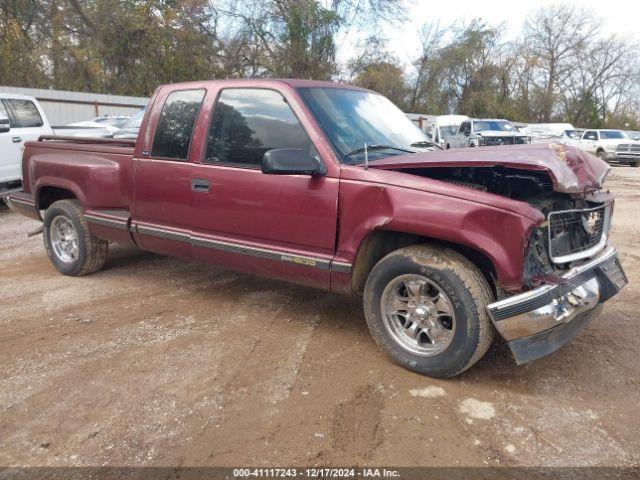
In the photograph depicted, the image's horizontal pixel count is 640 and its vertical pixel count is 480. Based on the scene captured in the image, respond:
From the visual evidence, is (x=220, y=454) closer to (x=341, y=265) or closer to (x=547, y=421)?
(x=341, y=265)

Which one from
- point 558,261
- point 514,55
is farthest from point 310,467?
point 514,55

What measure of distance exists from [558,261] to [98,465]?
8.97 feet

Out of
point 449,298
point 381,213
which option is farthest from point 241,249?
point 449,298

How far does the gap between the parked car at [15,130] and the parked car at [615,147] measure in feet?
76.3

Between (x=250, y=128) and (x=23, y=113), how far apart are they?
24.9ft

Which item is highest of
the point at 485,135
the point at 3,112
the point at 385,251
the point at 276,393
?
the point at 3,112

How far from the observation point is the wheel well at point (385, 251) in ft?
11.0

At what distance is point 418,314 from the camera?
337cm

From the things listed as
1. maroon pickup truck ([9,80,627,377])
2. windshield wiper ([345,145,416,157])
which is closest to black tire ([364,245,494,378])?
maroon pickup truck ([9,80,627,377])

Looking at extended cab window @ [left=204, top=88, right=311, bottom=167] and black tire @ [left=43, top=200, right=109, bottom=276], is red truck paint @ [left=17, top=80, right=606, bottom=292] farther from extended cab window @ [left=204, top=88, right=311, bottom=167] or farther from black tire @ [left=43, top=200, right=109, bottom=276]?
black tire @ [left=43, top=200, right=109, bottom=276]

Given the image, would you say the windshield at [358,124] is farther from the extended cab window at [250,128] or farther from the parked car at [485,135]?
the parked car at [485,135]

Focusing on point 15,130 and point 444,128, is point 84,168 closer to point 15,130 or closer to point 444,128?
point 15,130

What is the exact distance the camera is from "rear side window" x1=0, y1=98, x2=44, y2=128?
31.0ft

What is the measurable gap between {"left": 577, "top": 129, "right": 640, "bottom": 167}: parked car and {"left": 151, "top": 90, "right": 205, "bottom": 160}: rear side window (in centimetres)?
2439
